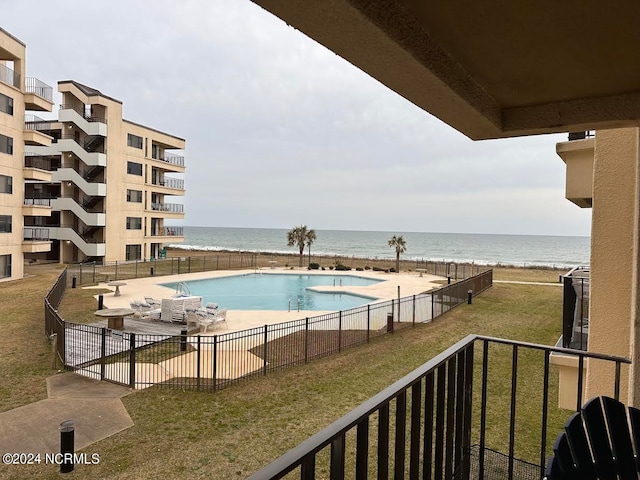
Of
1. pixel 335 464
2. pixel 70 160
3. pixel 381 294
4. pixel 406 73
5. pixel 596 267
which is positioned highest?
pixel 70 160

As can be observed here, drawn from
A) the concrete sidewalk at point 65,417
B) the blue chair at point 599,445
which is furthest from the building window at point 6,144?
the blue chair at point 599,445

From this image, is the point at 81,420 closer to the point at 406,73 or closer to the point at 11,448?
the point at 11,448

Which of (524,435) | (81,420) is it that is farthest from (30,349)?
(524,435)

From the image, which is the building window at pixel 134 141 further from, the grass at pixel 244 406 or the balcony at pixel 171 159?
the grass at pixel 244 406

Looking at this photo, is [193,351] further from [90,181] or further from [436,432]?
[90,181]

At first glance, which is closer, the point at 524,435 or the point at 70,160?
the point at 524,435

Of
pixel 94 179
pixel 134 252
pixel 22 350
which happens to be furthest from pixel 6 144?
pixel 22 350

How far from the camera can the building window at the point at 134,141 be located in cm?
3578

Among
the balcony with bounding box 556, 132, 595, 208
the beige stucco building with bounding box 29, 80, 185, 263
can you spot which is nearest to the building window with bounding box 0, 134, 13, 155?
the beige stucco building with bounding box 29, 80, 185, 263

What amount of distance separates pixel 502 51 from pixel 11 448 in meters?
7.77

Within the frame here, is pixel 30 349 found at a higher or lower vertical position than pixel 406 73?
lower

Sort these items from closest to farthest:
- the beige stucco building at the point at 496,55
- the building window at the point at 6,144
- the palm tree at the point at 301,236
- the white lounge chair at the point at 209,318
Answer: the beige stucco building at the point at 496,55 → the white lounge chair at the point at 209,318 → the building window at the point at 6,144 → the palm tree at the point at 301,236

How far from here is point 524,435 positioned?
21.3 ft

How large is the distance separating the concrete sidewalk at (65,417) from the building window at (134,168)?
30848 mm
